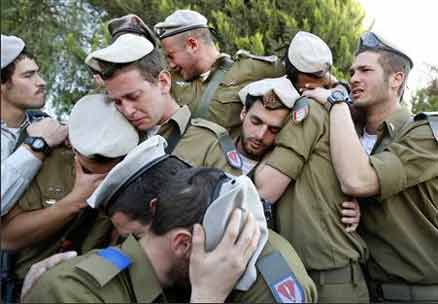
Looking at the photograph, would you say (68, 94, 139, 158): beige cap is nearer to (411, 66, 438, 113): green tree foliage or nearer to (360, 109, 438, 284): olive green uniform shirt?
(360, 109, 438, 284): olive green uniform shirt

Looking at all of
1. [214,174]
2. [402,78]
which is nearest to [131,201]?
[214,174]

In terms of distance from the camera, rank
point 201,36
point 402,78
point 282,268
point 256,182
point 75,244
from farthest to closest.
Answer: point 201,36 → point 402,78 → point 256,182 → point 75,244 → point 282,268

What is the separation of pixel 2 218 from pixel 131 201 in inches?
18.2

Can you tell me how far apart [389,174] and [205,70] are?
1.23 metres

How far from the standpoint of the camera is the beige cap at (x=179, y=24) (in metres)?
3.31

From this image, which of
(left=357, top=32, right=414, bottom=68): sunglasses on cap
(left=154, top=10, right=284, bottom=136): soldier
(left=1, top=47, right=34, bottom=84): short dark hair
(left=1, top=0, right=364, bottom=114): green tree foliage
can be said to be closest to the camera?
(left=1, top=47, right=34, bottom=84): short dark hair

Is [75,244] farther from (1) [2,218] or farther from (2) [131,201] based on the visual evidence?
(2) [131,201]

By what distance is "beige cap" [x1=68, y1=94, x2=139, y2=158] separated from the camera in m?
2.25

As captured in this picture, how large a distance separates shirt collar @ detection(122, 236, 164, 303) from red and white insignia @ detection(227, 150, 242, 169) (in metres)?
0.72

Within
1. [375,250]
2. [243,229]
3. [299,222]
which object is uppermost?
[243,229]

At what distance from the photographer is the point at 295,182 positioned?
251 cm

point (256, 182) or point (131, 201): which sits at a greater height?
point (131, 201)

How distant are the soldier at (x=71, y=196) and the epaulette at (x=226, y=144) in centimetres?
31

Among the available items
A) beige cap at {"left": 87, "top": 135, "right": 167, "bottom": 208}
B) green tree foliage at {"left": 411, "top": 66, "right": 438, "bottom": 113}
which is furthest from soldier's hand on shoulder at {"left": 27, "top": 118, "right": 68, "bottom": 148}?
green tree foliage at {"left": 411, "top": 66, "right": 438, "bottom": 113}
